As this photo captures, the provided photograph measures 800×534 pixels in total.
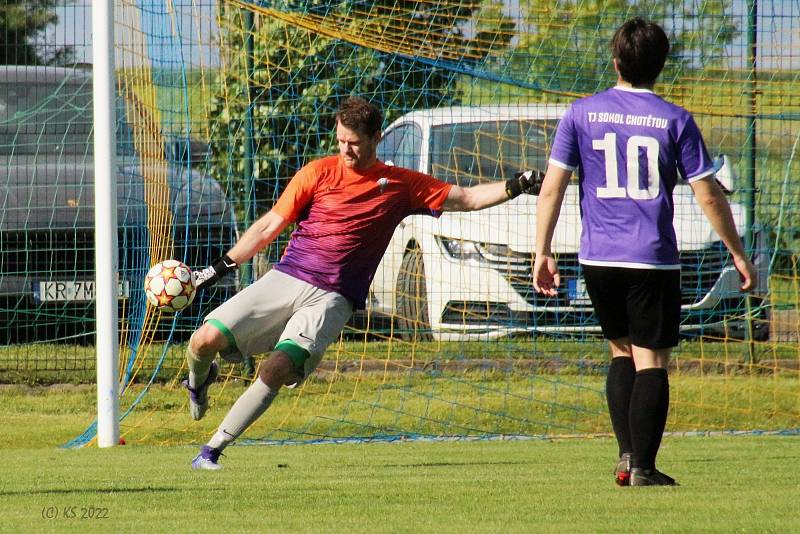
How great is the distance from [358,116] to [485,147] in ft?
11.6

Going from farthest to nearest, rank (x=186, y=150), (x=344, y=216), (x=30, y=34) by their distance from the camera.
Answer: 1. (x=30, y=34)
2. (x=186, y=150)
3. (x=344, y=216)

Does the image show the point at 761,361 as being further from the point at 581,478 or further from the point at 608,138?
the point at 608,138

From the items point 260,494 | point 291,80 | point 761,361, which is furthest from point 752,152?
point 260,494

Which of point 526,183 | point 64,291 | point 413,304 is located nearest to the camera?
point 526,183

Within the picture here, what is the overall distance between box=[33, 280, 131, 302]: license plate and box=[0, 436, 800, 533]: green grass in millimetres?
2662

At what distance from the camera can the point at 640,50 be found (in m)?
5.98

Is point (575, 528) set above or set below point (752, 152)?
below

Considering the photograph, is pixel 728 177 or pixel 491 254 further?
pixel 728 177

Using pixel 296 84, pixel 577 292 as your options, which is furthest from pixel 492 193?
pixel 296 84

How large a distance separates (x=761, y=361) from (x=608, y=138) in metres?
5.47

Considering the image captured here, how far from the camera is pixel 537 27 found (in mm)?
10938

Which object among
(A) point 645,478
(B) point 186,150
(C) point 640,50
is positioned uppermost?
(C) point 640,50

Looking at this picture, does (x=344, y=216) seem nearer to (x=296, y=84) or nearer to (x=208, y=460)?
(x=208, y=460)

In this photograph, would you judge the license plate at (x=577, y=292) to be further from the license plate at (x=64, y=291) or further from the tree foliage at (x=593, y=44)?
the license plate at (x=64, y=291)
